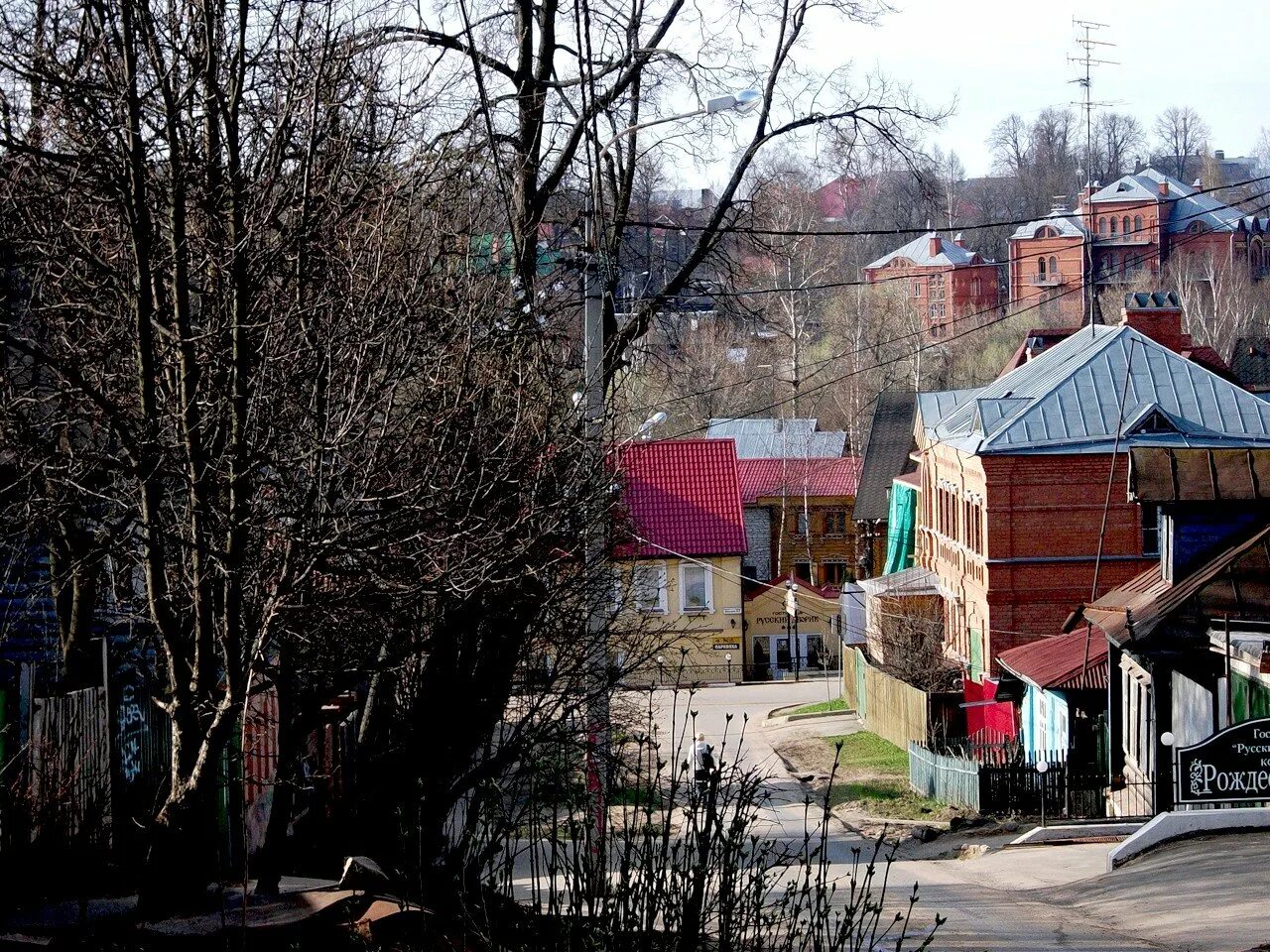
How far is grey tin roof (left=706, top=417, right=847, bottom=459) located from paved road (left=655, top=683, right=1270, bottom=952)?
4021 cm

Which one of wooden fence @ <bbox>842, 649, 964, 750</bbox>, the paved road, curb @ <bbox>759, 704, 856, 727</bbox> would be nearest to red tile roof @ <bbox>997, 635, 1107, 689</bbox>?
wooden fence @ <bbox>842, 649, 964, 750</bbox>

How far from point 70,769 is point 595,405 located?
450 centimetres

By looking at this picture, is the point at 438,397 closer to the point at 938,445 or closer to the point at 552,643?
the point at 552,643

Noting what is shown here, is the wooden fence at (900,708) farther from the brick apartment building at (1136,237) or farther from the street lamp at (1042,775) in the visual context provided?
the brick apartment building at (1136,237)

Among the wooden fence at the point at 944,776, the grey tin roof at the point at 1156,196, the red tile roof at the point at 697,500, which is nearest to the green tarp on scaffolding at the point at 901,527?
the red tile roof at the point at 697,500

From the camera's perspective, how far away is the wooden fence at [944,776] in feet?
77.7

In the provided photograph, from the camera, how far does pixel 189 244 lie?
25.6ft

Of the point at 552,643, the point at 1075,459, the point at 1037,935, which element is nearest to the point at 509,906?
the point at 552,643

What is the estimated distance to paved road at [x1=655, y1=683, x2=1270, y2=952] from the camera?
1095 cm

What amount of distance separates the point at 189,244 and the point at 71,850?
12.3 feet

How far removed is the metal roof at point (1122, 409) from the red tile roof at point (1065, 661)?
5800 mm

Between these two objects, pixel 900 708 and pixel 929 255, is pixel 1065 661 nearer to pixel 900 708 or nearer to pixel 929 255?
pixel 900 708

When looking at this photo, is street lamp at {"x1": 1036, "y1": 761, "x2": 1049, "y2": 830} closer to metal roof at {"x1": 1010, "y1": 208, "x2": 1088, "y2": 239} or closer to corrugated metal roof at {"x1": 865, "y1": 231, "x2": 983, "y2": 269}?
metal roof at {"x1": 1010, "y1": 208, "x2": 1088, "y2": 239}

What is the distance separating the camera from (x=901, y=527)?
141ft
